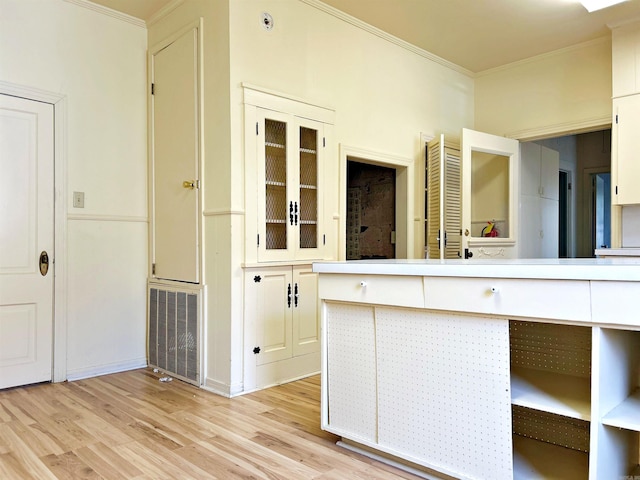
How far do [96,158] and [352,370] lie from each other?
2.72 m

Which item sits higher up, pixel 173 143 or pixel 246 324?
pixel 173 143

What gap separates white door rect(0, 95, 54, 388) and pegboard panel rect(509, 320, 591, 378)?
10.4 feet

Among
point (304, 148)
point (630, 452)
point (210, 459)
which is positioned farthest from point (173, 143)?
point (630, 452)

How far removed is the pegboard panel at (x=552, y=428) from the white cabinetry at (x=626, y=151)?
8.64 feet

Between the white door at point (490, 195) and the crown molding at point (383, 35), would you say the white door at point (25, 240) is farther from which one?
the white door at point (490, 195)

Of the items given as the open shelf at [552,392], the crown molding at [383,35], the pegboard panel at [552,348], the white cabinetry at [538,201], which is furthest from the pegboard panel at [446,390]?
the white cabinetry at [538,201]

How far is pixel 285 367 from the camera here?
342cm

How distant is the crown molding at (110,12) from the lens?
3541 mm

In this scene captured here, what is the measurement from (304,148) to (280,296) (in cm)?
116

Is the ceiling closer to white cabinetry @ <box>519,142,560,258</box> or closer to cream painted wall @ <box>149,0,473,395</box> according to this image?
cream painted wall @ <box>149,0,473,395</box>

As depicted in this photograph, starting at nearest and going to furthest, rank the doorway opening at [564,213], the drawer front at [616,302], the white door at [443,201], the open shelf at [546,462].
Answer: the drawer front at [616,302] → the open shelf at [546,462] → the white door at [443,201] → the doorway opening at [564,213]

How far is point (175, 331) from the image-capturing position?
11.8 ft

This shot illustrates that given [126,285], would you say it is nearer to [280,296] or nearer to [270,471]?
[280,296]

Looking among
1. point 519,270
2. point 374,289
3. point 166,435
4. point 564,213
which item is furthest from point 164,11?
point 564,213
